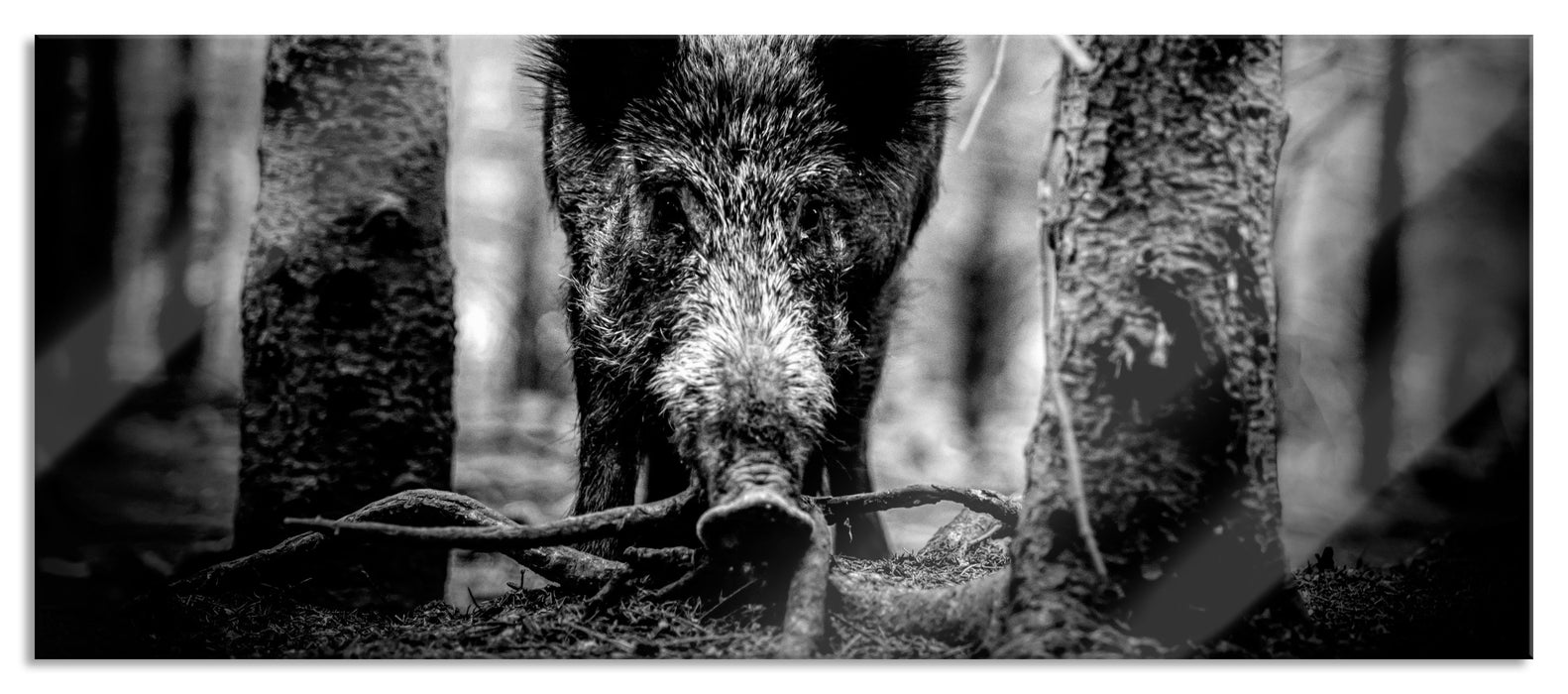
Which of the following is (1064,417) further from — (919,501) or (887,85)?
(887,85)

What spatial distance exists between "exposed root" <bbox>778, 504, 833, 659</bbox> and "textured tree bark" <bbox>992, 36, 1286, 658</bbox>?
0.33m

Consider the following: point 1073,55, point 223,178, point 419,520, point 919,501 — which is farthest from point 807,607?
point 223,178

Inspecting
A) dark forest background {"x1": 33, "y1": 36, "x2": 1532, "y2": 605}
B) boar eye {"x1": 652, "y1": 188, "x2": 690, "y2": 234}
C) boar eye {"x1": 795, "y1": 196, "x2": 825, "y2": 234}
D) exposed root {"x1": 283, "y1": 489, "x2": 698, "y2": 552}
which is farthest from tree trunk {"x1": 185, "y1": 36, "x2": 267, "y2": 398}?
boar eye {"x1": 795, "y1": 196, "x2": 825, "y2": 234}

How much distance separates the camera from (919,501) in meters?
2.23

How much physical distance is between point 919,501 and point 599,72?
134 centimetres

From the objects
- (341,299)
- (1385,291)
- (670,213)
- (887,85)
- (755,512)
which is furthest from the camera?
(887,85)

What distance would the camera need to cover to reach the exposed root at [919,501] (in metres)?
2.18

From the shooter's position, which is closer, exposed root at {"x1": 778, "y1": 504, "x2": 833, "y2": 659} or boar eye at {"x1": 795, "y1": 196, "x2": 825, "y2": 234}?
exposed root at {"x1": 778, "y1": 504, "x2": 833, "y2": 659}

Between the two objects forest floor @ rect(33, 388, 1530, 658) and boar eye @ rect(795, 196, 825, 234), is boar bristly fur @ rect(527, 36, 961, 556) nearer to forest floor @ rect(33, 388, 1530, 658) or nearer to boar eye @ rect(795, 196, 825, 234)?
boar eye @ rect(795, 196, 825, 234)

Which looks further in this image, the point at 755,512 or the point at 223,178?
the point at 223,178

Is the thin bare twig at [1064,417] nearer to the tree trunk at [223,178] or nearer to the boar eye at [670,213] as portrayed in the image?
the boar eye at [670,213]

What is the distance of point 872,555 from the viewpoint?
8.48ft

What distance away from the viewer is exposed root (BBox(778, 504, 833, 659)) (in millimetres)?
1818
